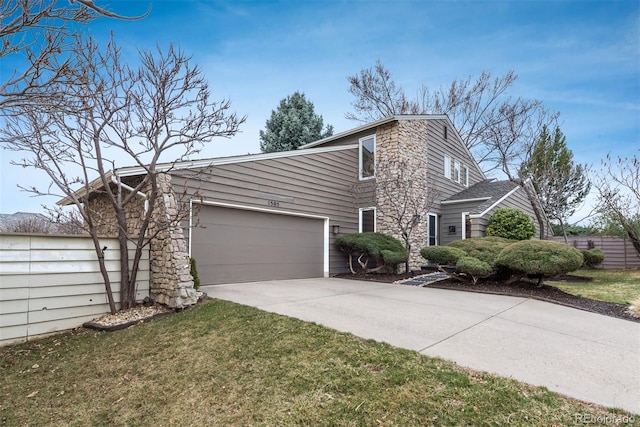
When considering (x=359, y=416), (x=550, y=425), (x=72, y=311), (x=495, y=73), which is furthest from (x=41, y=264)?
(x=495, y=73)

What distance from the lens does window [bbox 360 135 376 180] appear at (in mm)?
12133

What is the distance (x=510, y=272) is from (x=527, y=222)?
15.2 ft

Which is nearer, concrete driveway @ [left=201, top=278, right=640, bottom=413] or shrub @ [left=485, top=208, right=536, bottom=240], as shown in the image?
concrete driveway @ [left=201, top=278, right=640, bottom=413]

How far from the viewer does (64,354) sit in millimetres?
4516

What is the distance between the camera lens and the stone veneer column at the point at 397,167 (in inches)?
455

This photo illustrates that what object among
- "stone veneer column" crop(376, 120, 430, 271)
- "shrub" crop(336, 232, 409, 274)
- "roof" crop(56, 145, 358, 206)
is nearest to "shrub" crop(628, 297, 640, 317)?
"shrub" crop(336, 232, 409, 274)

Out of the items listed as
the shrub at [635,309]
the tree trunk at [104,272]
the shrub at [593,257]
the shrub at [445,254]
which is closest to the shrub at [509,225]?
the shrub at [593,257]

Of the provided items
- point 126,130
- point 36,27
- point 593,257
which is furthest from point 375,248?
point 36,27

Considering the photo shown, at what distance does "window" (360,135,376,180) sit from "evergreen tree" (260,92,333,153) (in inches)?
324

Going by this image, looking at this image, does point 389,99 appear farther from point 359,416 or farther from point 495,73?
point 359,416

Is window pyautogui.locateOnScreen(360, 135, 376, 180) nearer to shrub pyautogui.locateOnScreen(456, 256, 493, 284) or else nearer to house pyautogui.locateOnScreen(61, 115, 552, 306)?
house pyautogui.locateOnScreen(61, 115, 552, 306)

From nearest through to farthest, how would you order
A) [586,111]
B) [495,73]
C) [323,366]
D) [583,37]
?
[323,366]
[583,37]
[586,111]
[495,73]

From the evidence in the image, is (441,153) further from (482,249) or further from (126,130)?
(126,130)

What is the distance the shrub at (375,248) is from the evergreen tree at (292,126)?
10.9 m
